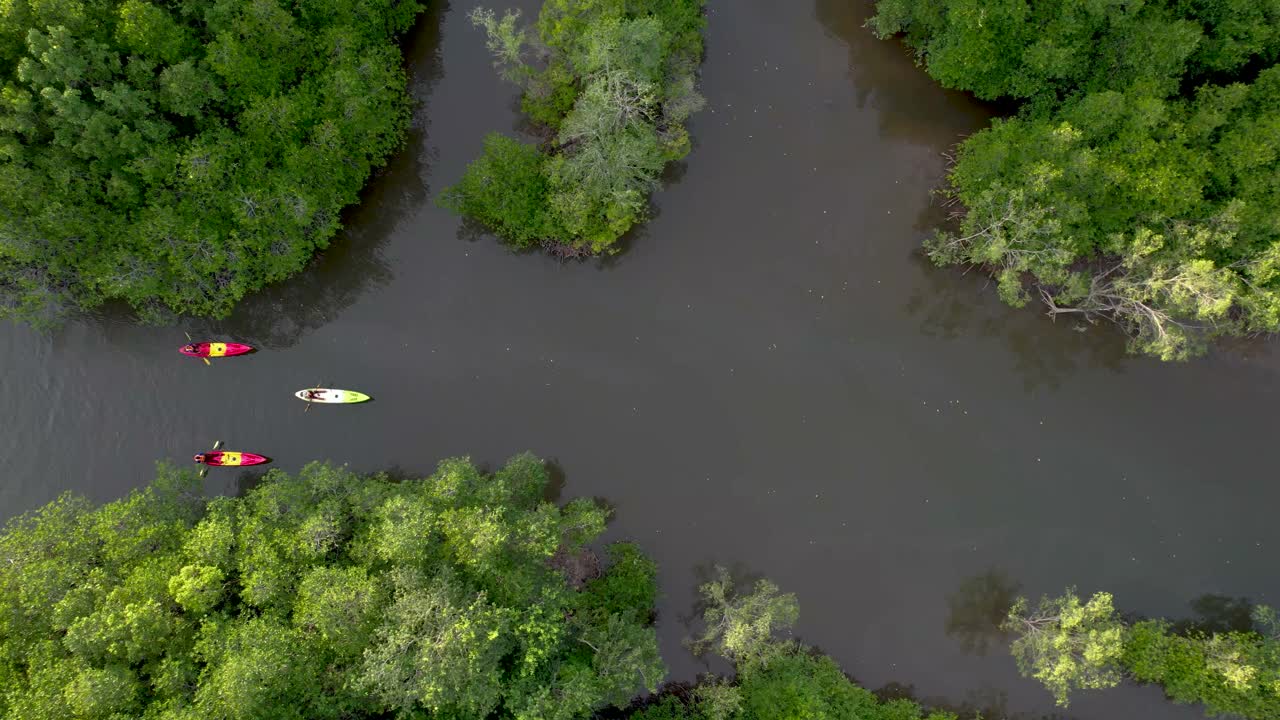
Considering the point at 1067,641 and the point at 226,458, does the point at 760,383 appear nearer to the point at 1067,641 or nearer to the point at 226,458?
the point at 1067,641

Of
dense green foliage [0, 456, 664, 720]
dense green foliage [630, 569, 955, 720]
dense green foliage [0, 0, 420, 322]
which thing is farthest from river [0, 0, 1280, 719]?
dense green foliage [0, 456, 664, 720]

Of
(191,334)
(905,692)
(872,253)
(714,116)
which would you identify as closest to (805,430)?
(872,253)

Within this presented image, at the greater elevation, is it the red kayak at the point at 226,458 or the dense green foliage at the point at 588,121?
the dense green foliage at the point at 588,121

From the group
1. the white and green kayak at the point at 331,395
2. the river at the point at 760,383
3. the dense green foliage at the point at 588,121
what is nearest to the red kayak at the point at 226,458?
the river at the point at 760,383

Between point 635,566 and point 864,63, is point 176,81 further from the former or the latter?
point 864,63

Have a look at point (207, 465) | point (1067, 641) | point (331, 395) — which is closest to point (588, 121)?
point (331, 395)

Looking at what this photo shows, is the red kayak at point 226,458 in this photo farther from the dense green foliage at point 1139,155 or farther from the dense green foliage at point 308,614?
the dense green foliage at point 1139,155
